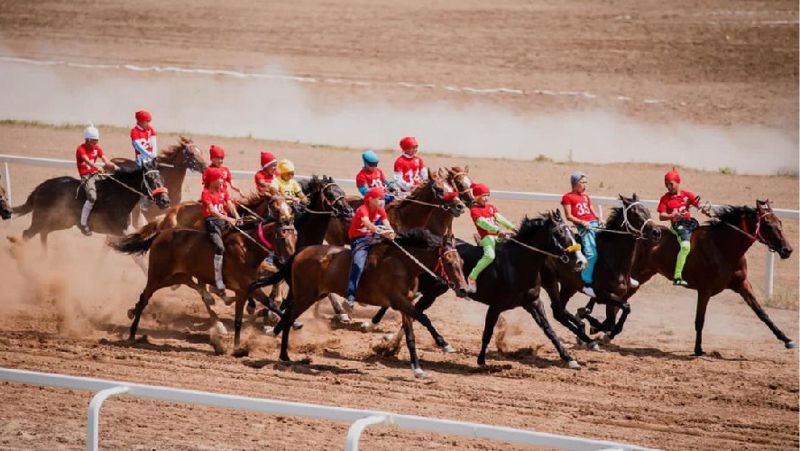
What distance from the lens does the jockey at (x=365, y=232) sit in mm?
Answer: 15039

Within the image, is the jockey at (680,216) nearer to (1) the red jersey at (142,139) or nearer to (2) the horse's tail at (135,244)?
(2) the horse's tail at (135,244)

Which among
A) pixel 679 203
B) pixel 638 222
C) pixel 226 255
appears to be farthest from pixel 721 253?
pixel 226 255

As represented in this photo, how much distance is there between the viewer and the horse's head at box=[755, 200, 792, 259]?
17.0m

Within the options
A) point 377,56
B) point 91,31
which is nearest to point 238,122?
point 377,56

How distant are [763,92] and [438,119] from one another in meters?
8.53

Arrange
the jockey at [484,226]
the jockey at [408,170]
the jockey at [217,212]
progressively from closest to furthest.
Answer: the jockey at [484,226], the jockey at [217,212], the jockey at [408,170]

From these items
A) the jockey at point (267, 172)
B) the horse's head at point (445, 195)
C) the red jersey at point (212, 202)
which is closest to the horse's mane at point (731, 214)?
the horse's head at point (445, 195)

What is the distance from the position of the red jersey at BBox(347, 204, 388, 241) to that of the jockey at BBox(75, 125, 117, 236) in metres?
6.09

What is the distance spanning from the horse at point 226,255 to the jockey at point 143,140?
3.73 m

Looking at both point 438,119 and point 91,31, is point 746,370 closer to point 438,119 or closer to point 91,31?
point 438,119

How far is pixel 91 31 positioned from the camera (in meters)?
40.5

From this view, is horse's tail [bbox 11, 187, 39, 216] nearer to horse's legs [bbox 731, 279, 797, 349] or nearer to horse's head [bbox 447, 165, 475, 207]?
horse's head [bbox 447, 165, 475, 207]

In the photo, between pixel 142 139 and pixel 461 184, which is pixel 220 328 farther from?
pixel 142 139

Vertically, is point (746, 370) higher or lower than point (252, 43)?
lower
